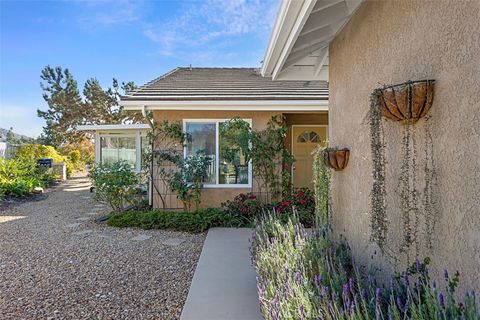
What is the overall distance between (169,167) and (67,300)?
497 centimetres

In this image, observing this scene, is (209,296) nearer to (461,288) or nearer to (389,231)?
(389,231)

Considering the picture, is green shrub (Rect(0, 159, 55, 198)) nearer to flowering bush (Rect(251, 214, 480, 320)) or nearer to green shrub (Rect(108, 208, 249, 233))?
green shrub (Rect(108, 208, 249, 233))

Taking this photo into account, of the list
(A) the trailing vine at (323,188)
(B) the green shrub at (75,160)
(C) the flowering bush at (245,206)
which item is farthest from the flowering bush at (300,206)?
(B) the green shrub at (75,160)

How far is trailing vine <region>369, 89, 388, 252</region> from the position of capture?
2834 mm

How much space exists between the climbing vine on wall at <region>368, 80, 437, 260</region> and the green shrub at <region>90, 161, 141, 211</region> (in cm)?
689

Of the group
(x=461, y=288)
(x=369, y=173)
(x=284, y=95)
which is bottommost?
(x=461, y=288)

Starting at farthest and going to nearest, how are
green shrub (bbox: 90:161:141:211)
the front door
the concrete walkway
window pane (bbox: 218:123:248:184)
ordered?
the front door < window pane (bbox: 218:123:248:184) < green shrub (bbox: 90:161:141:211) < the concrete walkway

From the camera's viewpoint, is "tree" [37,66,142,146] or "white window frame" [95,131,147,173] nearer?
"white window frame" [95,131,147,173]

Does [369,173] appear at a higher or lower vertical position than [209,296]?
higher

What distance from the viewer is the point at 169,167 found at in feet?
28.0

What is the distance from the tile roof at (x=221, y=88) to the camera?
326 inches

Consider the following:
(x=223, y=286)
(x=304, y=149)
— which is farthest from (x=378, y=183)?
(x=304, y=149)

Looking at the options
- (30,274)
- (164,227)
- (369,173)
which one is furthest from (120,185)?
(369,173)

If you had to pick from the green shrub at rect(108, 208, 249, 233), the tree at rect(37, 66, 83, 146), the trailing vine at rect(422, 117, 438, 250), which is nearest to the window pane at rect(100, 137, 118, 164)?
the green shrub at rect(108, 208, 249, 233)
